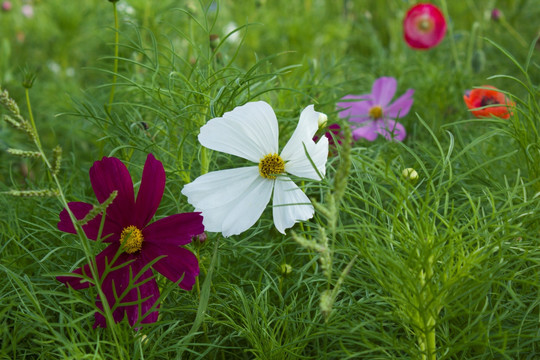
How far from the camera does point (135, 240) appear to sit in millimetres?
714

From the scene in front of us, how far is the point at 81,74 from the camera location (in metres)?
2.02

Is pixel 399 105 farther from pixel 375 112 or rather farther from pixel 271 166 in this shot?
pixel 271 166

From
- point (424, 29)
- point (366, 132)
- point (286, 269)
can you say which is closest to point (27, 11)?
point (424, 29)

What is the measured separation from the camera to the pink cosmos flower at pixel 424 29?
1.48m

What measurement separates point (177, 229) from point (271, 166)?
0.14 meters

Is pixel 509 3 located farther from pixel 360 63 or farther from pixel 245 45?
pixel 245 45

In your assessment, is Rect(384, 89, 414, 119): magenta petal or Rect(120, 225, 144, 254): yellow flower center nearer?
Rect(120, 225, 144, 254): yellow flower center

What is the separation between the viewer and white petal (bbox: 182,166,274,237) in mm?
703

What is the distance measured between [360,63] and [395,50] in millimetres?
219

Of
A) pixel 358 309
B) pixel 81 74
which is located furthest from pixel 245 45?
pixel 358 309

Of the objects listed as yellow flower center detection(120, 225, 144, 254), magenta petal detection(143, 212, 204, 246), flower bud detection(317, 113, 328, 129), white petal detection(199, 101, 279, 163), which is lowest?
yellow flower center detection(120, 225, 144, 254)

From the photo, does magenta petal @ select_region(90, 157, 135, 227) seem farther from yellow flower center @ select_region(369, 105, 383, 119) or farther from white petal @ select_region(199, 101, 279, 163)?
yellow flower center @ select_region(369, 105, 383, 119)

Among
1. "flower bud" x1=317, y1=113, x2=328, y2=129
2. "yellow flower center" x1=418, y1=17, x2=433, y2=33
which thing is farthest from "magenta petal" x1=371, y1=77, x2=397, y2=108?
"flower bud" x1=317, y1=113, x2=328, y2=129

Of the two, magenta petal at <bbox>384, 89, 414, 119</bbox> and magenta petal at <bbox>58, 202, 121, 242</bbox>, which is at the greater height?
magenta petal at <bbox>58, 202, 121, 242</bbox>
